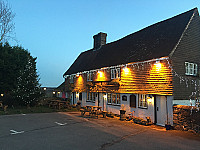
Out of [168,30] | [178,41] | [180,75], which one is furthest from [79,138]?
[168,30]

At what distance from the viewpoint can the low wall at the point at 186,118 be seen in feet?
31.6

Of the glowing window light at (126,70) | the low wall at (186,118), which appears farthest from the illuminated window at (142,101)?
the low wall at (186,118)

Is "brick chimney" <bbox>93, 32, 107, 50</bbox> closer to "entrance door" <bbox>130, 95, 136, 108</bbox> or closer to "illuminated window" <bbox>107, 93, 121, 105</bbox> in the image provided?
"illuminated window" <bbox>107, 93, 121, 105</bbox>

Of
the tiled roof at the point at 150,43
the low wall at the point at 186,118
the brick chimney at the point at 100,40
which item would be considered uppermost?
the brick chimney at the point at 100,40

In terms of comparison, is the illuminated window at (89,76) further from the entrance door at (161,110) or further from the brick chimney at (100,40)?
the entrance door at (161,110)

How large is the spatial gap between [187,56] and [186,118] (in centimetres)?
487

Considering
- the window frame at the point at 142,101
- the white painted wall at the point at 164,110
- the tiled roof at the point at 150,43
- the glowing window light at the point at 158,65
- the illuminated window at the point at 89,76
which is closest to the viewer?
the white painted wall at the point at 164,110

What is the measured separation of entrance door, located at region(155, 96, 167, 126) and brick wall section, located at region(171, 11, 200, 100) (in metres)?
1.02

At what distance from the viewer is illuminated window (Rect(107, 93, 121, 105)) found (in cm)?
1600

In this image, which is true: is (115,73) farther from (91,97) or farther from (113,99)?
(91,97)

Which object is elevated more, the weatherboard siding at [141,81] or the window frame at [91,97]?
the weatherboard siding at [141,81]

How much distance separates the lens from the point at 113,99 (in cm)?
1670

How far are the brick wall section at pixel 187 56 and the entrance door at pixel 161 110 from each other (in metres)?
1.02

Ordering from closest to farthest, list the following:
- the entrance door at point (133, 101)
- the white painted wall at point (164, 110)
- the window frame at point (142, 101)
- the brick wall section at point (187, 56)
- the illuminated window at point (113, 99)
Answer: the white painted wall at point (164, 110) < the brick wall section at point (187, 56) < the window frame at point (142, 101) < the entrance door at point (133, 101) < the illuminated window at point (113, 99)
